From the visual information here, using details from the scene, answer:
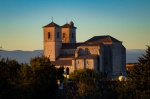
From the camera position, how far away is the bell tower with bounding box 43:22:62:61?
99.0 meters

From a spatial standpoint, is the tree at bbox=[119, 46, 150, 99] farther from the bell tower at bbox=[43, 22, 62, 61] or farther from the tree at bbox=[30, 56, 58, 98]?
the bell tower at bbox=[43, 22, 62, 61]

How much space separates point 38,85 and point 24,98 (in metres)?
5.07

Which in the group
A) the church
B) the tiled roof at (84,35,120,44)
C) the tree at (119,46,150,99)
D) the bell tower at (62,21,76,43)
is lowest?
the tree at (119,46,150,99)

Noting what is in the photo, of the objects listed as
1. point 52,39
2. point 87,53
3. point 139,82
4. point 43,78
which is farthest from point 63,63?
point 139,82

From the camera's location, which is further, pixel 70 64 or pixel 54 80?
pixel 70 64

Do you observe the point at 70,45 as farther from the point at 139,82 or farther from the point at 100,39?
the point at 139,82

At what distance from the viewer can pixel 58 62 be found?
94.1 meters

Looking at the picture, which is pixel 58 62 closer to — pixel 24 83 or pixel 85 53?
pixel 85 53

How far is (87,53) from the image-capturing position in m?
92.9

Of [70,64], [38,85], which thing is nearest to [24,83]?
[38,85]

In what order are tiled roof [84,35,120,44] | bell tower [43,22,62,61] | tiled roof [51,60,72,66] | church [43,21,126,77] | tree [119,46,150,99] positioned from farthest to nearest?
bell tower [43,22,62,61] < tiled roof [84,35,120,44] < tiled roof [51,60,72,66] < church [43,21,126,77] < tree [119,46,150,99]

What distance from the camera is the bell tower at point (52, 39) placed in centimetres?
9900

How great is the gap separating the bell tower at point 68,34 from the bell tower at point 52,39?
6.48 meters

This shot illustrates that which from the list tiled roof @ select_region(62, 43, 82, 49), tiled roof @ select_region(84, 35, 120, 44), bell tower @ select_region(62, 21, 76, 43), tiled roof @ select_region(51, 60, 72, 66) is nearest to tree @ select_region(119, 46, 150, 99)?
tiled roof @ select_region(51, 60, 72, 66)
